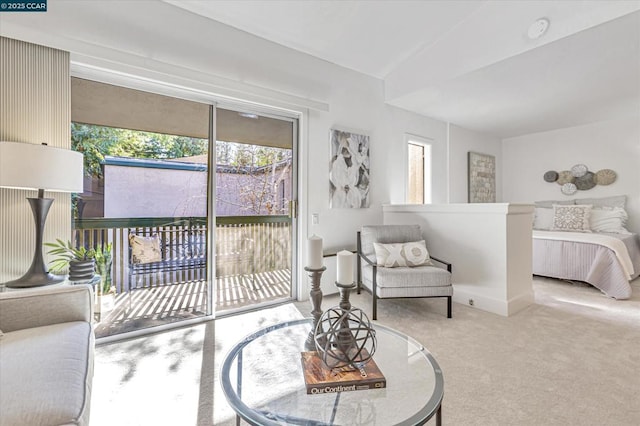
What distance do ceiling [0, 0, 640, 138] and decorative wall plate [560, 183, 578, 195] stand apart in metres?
1.49

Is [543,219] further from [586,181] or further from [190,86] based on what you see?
[190,86]

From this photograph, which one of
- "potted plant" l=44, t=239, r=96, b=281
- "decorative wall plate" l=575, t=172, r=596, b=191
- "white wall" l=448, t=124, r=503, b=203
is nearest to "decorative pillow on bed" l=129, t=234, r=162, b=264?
"potted plant" l=44, t=239, r=96, b=281

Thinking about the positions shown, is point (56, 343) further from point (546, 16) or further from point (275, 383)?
point (546, 16)

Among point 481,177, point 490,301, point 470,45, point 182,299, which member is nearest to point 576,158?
point 481,177

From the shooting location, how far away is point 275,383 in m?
1.17

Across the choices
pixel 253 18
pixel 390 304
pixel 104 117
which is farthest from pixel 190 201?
pixel 390 304

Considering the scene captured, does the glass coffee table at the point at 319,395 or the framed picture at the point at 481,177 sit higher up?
the framed picture at the point at 481,177

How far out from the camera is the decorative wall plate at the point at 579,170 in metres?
4.93

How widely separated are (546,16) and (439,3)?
90 cm

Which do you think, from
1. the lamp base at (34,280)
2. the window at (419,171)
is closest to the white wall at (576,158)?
the window at (419,171)

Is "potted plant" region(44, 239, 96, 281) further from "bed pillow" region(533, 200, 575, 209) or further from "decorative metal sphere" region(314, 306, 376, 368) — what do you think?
"bed pillow" region(533, 200, 575, 209)

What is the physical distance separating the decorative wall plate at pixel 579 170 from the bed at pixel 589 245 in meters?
0.46

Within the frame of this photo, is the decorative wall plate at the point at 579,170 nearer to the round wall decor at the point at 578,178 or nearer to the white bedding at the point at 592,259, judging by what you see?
the round wall decor at the point at 578,178

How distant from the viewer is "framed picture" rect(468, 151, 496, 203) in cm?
509
